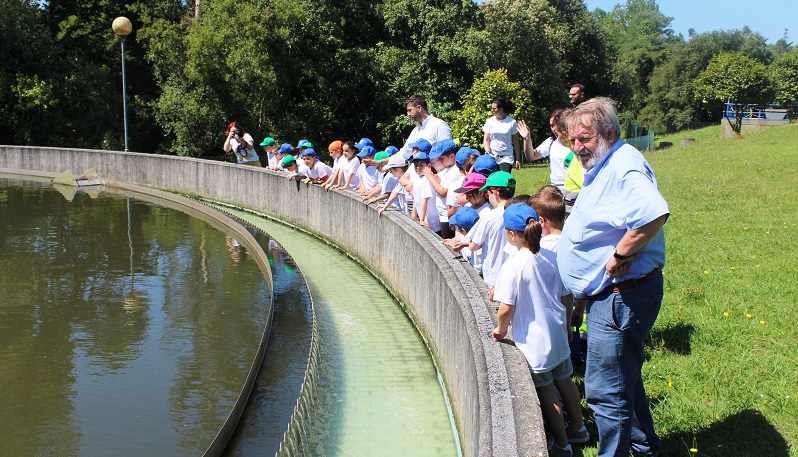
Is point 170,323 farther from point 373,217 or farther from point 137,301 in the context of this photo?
point 373,217

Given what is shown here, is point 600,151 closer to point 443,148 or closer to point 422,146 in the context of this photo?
point 443,148

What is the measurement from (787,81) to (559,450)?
49.3m

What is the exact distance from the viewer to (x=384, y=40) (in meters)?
35.0

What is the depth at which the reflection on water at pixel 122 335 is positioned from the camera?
5.97 metres

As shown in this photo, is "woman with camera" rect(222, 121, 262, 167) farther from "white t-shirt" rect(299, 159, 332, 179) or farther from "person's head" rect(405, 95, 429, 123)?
"person's head" rect(405, 95, 429, 123)

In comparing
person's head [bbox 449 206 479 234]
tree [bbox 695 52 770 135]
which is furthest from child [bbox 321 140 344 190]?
tree [bbox 695 52 770 135]

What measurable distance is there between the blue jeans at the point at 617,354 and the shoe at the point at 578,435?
63cm

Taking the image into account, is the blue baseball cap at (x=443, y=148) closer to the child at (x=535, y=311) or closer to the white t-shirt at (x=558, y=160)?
the white t-shirt at (x=558, y=160)

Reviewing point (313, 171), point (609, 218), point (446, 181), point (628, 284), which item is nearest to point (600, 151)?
point (609, 218)

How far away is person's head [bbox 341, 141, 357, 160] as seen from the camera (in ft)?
38.7

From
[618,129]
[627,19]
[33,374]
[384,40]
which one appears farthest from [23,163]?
[627,19]

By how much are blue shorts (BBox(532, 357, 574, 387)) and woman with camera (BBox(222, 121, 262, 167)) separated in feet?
41.3

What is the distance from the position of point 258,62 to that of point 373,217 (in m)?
19.0

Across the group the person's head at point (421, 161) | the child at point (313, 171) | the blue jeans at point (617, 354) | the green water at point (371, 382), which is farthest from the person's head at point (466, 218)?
the child at point (313, 171)
